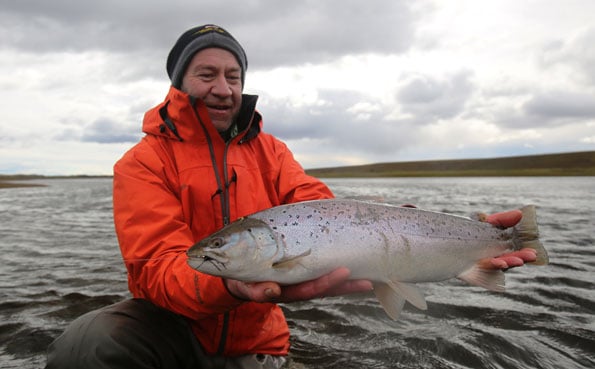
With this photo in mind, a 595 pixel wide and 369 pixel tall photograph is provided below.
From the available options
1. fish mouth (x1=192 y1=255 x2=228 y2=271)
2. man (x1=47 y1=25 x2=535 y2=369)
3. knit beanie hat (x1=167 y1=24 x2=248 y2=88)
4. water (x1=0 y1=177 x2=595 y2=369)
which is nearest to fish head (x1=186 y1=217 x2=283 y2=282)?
fish mouth (x1=192 y1=255 x2=228 y2=271)

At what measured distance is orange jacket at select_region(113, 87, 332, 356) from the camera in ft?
10.8

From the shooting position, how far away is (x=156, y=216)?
3.52 meters

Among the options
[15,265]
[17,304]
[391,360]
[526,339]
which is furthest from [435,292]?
[15,265]

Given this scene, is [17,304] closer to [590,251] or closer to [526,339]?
[526,339]

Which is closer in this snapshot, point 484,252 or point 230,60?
point 484,252

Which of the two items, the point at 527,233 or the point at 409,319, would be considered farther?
the point at 409,319

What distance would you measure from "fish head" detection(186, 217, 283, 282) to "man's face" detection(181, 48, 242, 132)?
5.42 ft

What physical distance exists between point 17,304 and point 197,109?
466 centimetres

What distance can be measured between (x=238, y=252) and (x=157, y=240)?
2.69ft

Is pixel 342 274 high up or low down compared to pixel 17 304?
up

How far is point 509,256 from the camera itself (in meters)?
3.98

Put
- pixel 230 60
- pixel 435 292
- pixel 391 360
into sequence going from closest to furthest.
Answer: pixel 230 60 < pixel 391 360 < pixel 435 292

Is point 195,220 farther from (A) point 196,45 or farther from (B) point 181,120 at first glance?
(A) point 196,45

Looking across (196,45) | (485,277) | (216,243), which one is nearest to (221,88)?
(196,45)
